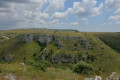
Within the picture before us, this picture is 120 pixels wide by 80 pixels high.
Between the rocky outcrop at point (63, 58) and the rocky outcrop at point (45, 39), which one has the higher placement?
the rocky outcrop at point (45, 39)

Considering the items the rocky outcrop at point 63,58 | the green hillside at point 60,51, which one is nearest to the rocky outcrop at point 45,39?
the green hillside at point 60,51

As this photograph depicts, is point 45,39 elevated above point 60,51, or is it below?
above

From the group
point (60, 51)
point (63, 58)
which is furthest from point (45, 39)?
point (63, 58)

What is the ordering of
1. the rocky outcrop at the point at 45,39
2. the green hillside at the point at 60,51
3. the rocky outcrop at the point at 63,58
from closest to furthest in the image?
the green hillside at the point at 60,51 < the rocky outcrop at the point at 63,58 < the rocky outcrop at the point at 45,39


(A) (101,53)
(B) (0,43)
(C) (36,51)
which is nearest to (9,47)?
(B) (0,43)

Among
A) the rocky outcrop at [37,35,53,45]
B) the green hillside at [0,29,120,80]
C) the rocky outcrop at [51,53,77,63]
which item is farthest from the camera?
the rocky outcrop at [37,35,53,45]

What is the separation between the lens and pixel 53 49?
472 feet

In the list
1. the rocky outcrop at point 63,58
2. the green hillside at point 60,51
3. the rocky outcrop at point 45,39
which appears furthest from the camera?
the rocky outcrop at point 45,39

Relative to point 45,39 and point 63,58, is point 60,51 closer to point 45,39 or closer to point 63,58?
point 63,58

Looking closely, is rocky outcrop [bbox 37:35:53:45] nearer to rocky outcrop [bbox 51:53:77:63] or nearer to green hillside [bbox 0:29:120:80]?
green hillside [bbox 0:29:120:80]

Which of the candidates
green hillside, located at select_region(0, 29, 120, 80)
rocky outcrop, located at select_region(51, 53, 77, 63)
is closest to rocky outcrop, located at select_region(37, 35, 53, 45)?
green hillside, located at select_region(0, 29, 120, 80)

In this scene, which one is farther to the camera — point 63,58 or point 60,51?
point 60,51

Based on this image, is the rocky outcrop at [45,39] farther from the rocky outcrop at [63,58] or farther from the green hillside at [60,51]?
the rocky outcrop at [63,58]

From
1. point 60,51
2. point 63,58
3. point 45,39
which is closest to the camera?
point 63,58
